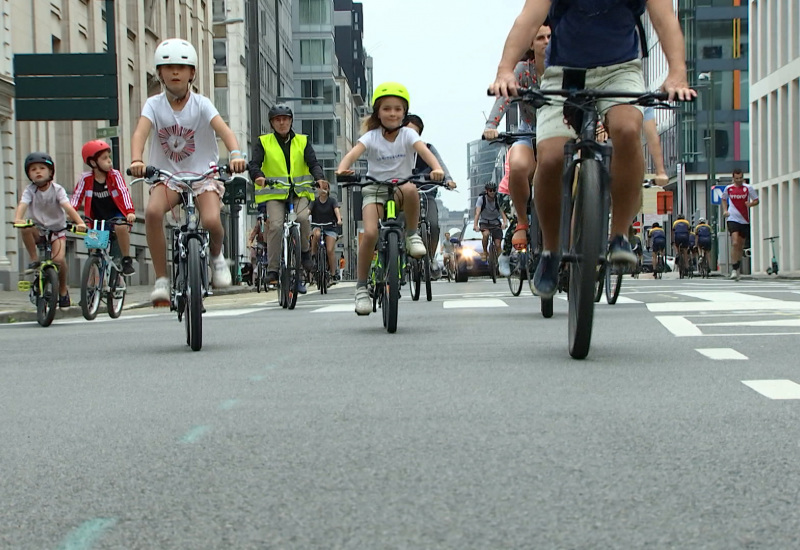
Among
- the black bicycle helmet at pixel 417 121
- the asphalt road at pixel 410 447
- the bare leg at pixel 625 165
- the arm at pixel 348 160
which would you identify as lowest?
the asphalt road at pixel 410 447

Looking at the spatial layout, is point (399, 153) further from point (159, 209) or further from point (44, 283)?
point (44, 283)

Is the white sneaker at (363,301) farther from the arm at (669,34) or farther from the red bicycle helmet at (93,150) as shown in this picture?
the red bicycle helmet at (93,150)

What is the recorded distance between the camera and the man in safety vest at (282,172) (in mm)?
14320

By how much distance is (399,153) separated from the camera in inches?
416

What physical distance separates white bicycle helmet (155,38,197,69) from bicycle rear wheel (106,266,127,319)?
5.00 meters

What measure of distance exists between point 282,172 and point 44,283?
2670 millimetres

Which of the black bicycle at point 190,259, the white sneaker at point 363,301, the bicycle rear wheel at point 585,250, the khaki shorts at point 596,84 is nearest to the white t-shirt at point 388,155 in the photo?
the white sneaker at point 363,301

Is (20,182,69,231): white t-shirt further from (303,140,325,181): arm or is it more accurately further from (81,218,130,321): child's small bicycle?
(303,140,325,181): arm

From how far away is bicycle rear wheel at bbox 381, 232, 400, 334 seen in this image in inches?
365

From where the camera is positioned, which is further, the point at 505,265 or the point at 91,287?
the point at 91,287

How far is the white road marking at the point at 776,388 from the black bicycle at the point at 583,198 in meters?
1.00

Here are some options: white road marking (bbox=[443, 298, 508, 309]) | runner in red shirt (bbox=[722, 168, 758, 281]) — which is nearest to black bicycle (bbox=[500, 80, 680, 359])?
white road marking (bbox=[443, 298, 508, 309])

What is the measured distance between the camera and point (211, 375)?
21.1ft

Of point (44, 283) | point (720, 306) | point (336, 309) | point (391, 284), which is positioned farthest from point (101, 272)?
point (720, 306)
